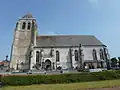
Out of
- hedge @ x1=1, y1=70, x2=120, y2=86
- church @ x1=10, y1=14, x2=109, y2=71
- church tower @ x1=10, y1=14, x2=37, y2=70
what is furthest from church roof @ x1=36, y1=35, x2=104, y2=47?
hedge @ x1=1, y1=70, x2=120, y2=86

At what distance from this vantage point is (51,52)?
45531 millimetres

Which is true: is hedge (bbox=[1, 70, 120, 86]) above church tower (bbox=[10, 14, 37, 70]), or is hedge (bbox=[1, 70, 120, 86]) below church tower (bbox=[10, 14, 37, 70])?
below

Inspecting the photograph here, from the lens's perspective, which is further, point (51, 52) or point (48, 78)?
point (51, 52)

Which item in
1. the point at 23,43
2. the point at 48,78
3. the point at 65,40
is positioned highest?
the point at 65,40

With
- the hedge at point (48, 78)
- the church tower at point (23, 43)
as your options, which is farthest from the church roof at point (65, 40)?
the hedge at point (48, 78)

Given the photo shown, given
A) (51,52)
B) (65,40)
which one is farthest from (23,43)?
(65,40)

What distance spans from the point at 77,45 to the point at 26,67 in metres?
18.7

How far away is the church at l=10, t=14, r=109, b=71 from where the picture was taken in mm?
43562

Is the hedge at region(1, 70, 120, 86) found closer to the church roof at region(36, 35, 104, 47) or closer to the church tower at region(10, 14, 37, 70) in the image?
the church tower at region(10, 14, 37, 70)

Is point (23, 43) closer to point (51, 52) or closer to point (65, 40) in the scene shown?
point (51, 52)

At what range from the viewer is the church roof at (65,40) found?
47.8 metres

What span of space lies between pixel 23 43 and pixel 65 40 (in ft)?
49.5

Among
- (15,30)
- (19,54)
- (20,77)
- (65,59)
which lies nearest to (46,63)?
(65,59)

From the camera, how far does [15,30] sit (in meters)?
47.7
